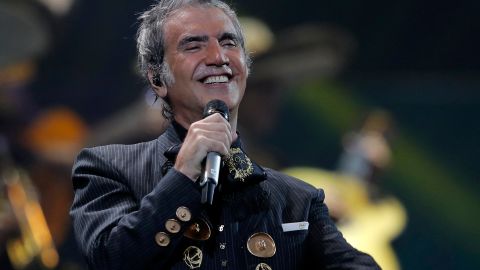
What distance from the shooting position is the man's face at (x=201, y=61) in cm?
157

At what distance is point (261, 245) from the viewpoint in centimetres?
153

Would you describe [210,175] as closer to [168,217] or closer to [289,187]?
[168,217]

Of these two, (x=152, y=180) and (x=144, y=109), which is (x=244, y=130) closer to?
(x=144, y=109)

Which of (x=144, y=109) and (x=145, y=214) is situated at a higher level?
(x=145, y=214)

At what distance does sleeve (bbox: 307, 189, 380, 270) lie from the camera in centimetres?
158

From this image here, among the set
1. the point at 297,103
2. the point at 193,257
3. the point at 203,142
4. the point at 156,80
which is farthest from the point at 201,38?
the point at 297,103

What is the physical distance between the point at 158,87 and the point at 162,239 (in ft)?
1.35

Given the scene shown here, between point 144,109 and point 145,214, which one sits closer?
point 145,214

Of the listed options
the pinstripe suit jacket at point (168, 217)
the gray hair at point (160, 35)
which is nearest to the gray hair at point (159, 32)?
the gray hair at point (160, 35)

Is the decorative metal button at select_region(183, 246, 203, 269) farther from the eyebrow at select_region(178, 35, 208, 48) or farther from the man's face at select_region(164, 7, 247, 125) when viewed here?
the eyebrow at select_region(178, 35, 208, 48)

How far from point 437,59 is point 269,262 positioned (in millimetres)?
3142

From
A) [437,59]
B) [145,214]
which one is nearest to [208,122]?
[145,214]

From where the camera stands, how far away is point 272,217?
1580mm

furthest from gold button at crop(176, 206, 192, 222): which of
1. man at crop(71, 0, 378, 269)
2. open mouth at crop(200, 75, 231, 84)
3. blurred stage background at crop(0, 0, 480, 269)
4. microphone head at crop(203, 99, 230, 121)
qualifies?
blurred stage background at crop(0, 0, 480, 269)
